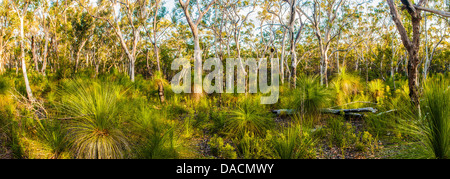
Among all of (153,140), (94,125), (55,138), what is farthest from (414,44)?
(55,138)

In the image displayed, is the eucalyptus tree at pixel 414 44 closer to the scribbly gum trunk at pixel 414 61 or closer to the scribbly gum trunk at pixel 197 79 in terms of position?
the scribbly gum trunk at pixel 414 61

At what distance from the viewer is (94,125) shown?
3.45 m

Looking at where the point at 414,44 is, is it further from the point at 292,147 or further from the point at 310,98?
the point at 292,147

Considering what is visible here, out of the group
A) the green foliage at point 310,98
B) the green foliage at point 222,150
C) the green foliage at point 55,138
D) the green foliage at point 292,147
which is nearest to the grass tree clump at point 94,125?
the green foliage at point 55,138

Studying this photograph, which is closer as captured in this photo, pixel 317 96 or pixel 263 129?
pixel 263 129

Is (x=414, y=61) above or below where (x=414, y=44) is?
below

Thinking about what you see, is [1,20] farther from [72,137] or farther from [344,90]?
[344,90]

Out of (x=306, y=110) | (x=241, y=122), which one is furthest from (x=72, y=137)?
(x=306, y=110)

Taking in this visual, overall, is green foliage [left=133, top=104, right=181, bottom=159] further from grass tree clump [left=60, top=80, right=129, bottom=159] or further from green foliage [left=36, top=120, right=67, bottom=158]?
green foliage [left=36, top=120, right=67, bottom=158]

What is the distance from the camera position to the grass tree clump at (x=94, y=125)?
3373 millimetres

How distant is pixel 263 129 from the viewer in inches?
218

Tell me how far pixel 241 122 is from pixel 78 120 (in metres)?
3.27
